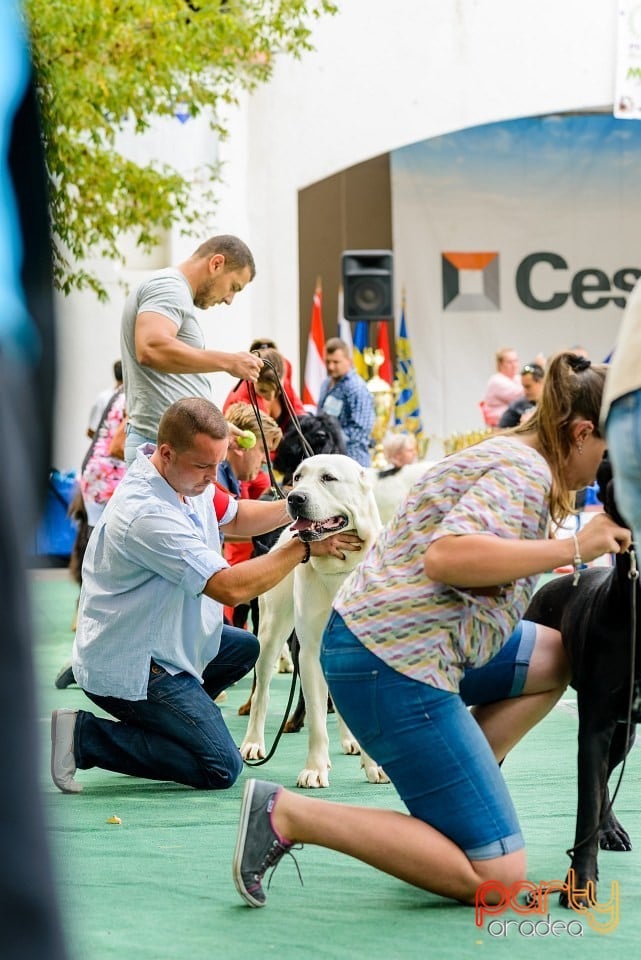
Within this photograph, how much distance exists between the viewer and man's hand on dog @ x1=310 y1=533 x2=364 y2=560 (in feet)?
14.1

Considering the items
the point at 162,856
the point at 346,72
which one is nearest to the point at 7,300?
the point at 162,856

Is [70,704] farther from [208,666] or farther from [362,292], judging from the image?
[362,292]

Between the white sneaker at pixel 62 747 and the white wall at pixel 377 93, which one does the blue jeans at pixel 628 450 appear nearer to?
the white sneaker at pixel 62 747

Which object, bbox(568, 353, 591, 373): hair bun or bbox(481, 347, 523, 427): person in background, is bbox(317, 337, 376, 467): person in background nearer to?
bbox(481, 347, 523, 427): person in background

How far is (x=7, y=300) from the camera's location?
26.9 inches

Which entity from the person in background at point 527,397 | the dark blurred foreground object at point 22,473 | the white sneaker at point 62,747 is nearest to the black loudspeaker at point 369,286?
the person in background at point 527,397

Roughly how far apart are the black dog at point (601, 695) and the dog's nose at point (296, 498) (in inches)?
59.5

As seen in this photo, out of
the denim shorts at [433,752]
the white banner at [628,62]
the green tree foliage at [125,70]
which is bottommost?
the denim shorts at [433,752]

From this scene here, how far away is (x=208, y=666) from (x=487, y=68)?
40.5ft

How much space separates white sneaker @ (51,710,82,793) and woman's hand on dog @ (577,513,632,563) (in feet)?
6.63

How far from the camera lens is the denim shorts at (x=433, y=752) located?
293 centimetres

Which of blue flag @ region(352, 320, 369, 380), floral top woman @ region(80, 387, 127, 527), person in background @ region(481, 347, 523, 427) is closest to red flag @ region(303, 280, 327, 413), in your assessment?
blue flag @ region(352, 320, 369, 380)

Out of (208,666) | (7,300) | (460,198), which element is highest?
(460,198)

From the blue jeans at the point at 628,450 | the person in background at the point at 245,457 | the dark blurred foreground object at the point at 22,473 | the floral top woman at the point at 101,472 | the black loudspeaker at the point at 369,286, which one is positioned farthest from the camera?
the black loudspeaker at the point at 369,286
